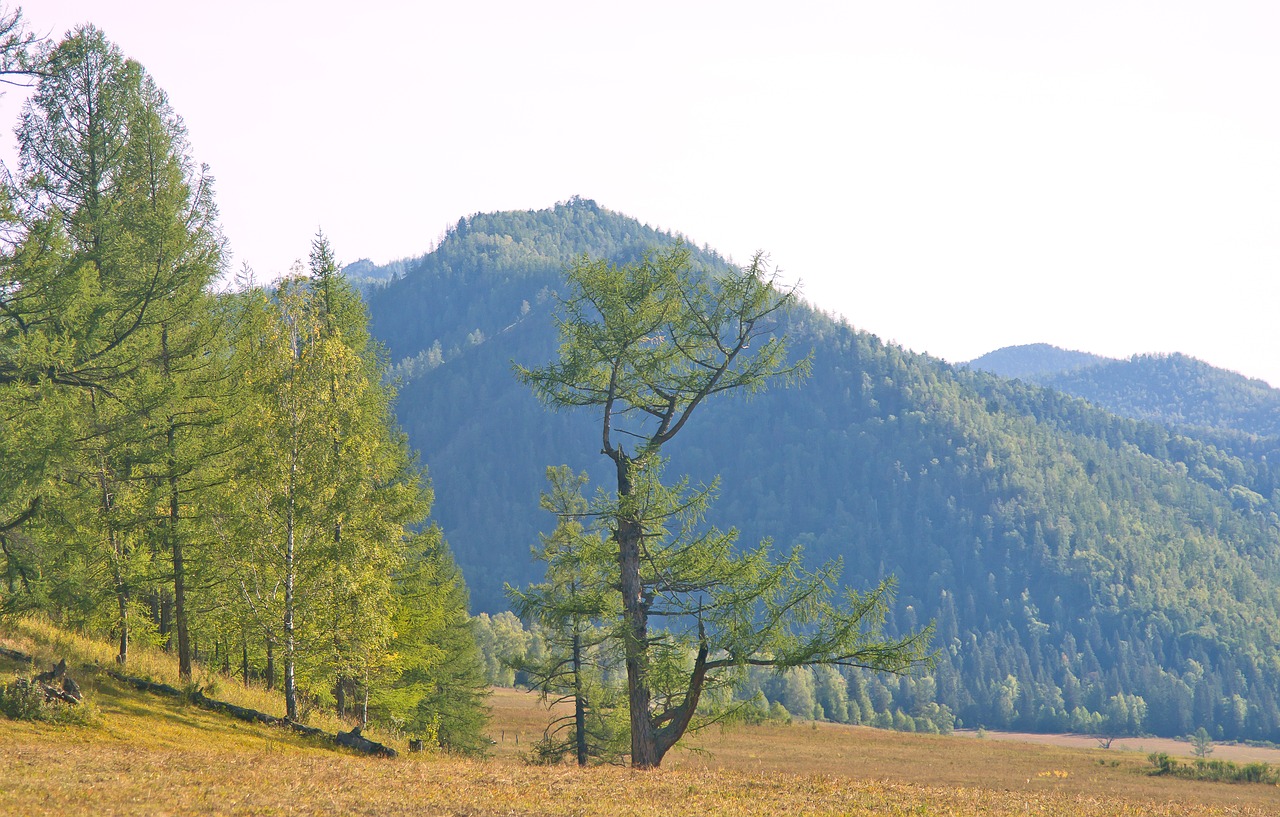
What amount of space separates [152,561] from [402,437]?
39.3 ft

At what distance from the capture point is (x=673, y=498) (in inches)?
682

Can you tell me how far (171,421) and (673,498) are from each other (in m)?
12.8

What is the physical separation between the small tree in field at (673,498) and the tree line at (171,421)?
8.00m

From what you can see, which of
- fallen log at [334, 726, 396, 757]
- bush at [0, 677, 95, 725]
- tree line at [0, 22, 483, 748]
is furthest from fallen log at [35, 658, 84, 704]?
fallen log at [334, 726, 396, 757]

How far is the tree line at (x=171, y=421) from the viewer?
21.1m

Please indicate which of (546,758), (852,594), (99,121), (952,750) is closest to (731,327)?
(852,594)

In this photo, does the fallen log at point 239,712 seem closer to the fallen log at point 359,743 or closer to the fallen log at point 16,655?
the fallen log at point 359,743

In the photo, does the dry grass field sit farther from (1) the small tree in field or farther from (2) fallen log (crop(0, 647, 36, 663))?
(1) the small tree in field

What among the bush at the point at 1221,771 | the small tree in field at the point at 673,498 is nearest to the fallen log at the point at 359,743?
the small tree in field at the point at 673,498

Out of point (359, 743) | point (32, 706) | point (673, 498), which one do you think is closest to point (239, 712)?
point (359, 743)

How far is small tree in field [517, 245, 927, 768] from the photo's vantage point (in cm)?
1619

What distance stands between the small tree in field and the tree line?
800 centimetres

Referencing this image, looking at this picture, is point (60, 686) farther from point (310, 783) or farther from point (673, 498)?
point (673, 498)

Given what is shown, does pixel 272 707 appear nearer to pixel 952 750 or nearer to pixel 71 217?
pixel 71 217
